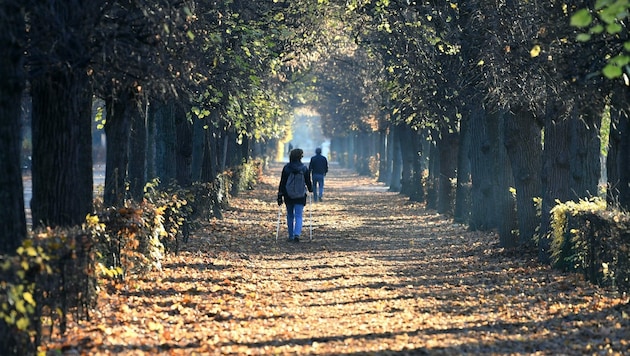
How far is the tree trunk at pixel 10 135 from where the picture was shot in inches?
353

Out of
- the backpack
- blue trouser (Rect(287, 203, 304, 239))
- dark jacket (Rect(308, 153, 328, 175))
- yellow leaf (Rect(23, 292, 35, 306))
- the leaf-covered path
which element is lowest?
the leaf-covered path

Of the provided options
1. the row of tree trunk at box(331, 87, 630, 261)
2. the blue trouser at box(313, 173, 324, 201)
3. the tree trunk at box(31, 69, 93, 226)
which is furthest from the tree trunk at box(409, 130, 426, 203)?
the tree trunk at box(31, 69, 93, 226)

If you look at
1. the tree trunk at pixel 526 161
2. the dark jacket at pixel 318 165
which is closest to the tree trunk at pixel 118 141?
the tree trunk at pixel 526 161

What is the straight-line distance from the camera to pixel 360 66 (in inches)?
1811

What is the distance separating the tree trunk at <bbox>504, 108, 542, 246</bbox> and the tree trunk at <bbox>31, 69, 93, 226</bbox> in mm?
9782

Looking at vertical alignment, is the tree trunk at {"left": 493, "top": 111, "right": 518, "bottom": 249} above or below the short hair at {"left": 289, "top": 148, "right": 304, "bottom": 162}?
below

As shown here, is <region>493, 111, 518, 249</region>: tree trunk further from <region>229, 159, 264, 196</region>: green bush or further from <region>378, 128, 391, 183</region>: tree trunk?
<region>378, 128, 391, 183</region>: tree trunk

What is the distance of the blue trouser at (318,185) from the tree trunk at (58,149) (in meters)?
26.3

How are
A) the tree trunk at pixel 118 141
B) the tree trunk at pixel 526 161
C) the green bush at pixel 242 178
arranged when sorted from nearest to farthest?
the tree trunk at pixel 118 141, the tree trunk at pixel 526 161, the green bush at pixel 242 178

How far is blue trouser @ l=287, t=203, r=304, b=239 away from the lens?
22.5 m

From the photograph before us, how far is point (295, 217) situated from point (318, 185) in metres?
18.7

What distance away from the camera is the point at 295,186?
2225cm

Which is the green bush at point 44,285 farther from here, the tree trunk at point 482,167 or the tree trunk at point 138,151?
the tree trunk at point 482,167

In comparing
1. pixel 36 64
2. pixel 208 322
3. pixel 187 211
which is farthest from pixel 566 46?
pixel 187 211
